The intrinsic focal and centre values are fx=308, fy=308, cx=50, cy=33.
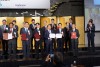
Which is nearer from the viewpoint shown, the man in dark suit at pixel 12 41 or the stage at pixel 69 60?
the stage at pixel 69 60

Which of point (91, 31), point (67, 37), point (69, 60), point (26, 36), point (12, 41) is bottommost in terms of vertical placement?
point (69, 60)

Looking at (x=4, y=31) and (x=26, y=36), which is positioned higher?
(x=4, y=31)

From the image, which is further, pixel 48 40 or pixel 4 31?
pixel 48 40

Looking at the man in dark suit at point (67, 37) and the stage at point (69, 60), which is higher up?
the man in dark suit at point (67, 37)

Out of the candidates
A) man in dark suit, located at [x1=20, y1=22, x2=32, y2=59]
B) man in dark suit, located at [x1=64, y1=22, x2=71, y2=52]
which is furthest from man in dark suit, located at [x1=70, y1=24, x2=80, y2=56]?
man in dark suit, located at [x1=20, y1=22, x2=32, y2=59]

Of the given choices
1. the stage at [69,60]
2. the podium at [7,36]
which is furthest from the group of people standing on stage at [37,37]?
the stage at [69,60]

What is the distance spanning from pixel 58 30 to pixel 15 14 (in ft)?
15.1

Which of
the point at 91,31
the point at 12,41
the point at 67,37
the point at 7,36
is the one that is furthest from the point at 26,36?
the point at 91,31

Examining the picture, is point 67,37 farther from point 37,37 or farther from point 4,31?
point 4,31

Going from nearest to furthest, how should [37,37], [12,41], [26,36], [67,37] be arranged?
[26,36], [12,41], [37,37], [67,37]

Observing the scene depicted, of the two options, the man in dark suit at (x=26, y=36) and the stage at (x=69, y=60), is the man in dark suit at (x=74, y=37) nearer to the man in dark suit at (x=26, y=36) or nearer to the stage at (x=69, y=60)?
the stage at (x=69, y=60)

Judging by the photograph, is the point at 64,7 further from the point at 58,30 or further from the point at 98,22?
the point at 58,30

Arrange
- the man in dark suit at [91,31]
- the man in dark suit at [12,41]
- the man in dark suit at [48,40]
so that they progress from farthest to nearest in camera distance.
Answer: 1. the man in dark suit at [91,31]
2. the man in dark suit at [48,40]
3. the man in dark suit at [12,41]

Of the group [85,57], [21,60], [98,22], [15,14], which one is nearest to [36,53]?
[21,60]
